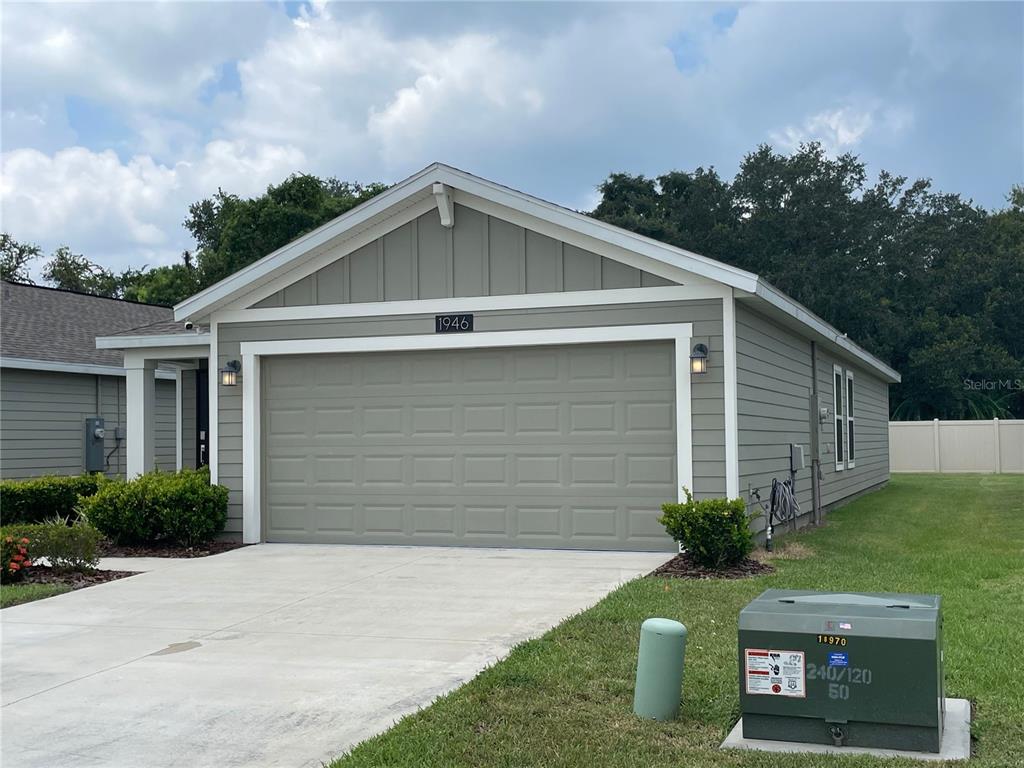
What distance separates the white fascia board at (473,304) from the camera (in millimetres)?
10336

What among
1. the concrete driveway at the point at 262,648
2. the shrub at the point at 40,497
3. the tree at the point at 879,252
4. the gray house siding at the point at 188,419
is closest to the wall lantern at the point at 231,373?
the concrete driveway at the point at 262,648

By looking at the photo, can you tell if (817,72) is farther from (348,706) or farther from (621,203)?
(348,706)

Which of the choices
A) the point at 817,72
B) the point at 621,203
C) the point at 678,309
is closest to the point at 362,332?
the point at 678,309

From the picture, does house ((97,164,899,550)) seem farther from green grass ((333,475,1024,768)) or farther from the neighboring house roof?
the neighboring house roof

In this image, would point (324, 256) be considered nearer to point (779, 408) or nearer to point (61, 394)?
point (779, 408)

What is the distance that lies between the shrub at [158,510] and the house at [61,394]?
10.7ft

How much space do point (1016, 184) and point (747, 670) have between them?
45706mm

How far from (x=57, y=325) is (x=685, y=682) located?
15298 millimetres

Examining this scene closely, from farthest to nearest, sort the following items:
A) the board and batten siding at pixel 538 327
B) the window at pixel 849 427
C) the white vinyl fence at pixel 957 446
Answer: the white vinyl fence at pixel 957 446 < the window at pixel 849 427 < the board and batten siding at pixel 538 327

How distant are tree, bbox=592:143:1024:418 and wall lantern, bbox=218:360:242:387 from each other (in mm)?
28421

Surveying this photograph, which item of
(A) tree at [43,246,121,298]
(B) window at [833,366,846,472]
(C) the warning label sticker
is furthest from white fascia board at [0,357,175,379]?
(A) tree at [43,246,121,298]

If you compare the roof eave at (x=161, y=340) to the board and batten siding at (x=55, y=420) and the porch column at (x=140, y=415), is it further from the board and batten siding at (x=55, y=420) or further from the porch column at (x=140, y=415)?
the board and batten siding at (x=55, y=420)

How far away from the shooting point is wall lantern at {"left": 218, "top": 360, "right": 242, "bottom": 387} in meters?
11.7

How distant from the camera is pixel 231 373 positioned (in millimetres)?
11742
